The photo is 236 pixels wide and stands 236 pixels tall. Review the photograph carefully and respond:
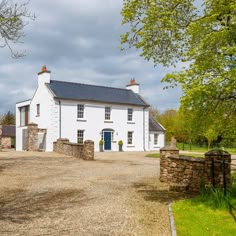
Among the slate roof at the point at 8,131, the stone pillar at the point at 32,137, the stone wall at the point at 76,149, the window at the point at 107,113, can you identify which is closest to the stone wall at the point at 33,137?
the stone pillar at the point at 32,137

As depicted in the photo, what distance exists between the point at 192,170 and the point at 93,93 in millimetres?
27334

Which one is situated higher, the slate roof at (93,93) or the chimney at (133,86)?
the chimney at (133,86)

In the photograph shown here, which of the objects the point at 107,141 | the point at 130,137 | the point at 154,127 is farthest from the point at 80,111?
the point at 154,127

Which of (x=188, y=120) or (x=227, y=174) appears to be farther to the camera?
(x=227, y=174)

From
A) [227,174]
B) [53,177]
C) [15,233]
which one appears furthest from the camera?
[53,177]

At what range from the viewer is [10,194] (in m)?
11.0

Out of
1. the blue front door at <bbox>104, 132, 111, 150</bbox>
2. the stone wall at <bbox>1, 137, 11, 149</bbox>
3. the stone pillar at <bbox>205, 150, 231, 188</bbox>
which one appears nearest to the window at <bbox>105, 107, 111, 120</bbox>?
the blue front door at <bbox>104, 132, 111, 150</bbox>

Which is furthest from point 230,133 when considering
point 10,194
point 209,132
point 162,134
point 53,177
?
point 162,134

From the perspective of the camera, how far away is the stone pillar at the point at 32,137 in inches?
1352

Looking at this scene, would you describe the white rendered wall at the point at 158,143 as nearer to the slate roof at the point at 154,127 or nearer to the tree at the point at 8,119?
the slate roof at the point at 154,127

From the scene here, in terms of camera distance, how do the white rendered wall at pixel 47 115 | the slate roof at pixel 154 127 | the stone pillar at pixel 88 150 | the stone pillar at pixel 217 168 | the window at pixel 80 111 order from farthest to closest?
1. the slate roof at pixel 154 127
2. the window at pixel 80 111
3. the white rendered wall at pixel 47 115
4. the stone pillar at pixel 88 150
5. the stone pillar at pixel 217 168

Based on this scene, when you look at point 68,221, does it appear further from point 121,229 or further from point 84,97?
point 84,97

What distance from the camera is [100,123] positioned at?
3762 cm

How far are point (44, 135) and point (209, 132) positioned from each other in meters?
27.0
